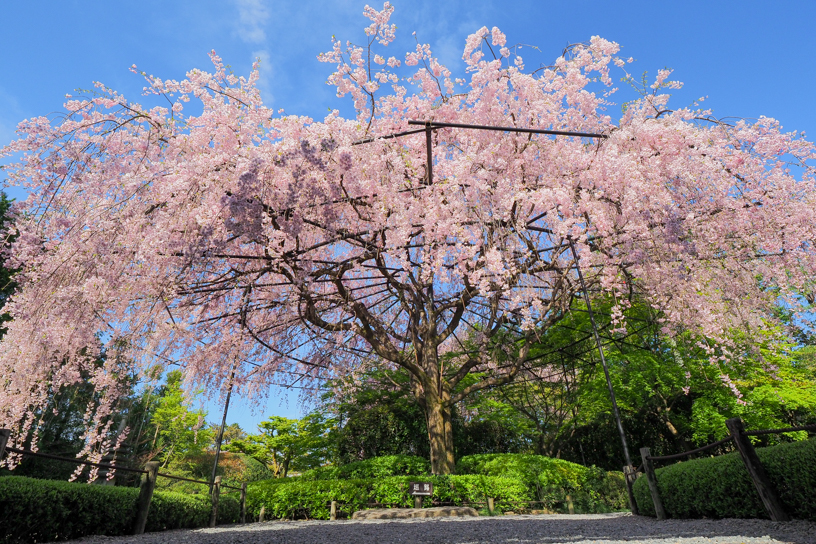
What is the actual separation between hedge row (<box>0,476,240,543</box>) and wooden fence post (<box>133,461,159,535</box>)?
0.09 metres

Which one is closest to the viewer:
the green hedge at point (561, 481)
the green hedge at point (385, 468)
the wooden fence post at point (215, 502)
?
the wooden fence post at point (215, 502)

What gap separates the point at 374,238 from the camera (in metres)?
7.09

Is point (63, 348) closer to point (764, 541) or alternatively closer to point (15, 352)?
point (15, 352)

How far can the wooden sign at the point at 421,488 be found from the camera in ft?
31.4

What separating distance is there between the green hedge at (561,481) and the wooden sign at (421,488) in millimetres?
3728

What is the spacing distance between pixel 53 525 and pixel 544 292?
943cm

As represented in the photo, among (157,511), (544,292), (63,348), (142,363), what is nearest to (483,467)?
(544,292)

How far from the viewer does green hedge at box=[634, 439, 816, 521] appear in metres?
4.15

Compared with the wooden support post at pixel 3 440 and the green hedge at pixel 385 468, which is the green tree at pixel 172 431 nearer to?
the green hedge at pixel 385 468

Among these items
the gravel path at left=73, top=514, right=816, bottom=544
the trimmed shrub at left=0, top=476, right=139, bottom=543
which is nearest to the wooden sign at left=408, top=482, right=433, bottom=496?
the gravel path at left=73, top=514, right=816, bottom=544

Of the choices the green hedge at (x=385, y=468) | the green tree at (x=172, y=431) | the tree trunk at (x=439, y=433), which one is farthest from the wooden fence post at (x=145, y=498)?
the green tree at (x=172, y=431)

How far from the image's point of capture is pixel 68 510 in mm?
5750

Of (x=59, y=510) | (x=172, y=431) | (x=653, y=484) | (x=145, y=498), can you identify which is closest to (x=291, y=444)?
(x=172, y=431)

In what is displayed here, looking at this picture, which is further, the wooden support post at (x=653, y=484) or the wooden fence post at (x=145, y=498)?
the wooden fence post at (x=145, y=498)
